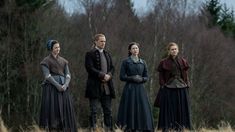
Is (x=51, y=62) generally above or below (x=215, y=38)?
below

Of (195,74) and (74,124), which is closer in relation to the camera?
(74,124)

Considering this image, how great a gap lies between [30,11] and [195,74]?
1222 cm

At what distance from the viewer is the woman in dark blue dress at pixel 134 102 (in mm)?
9195

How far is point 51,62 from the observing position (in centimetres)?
888

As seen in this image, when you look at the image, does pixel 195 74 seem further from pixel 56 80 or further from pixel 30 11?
pixel 56 80

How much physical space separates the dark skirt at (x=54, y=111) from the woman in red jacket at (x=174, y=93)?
1829 millimetres

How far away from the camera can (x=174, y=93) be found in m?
9.36

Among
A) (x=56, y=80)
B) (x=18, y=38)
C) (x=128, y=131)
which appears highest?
(x=18, y=38)

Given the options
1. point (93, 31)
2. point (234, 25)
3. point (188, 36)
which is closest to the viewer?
point (93, 31)

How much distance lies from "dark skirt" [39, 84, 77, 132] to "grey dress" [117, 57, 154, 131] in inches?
41.4

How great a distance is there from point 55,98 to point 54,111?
23cm

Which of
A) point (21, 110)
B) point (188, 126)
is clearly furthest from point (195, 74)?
point (188, 126)

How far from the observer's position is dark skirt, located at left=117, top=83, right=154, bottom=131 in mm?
9195

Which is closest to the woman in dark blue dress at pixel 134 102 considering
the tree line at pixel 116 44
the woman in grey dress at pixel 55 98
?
the woman in grey dress at pixel 55 98
